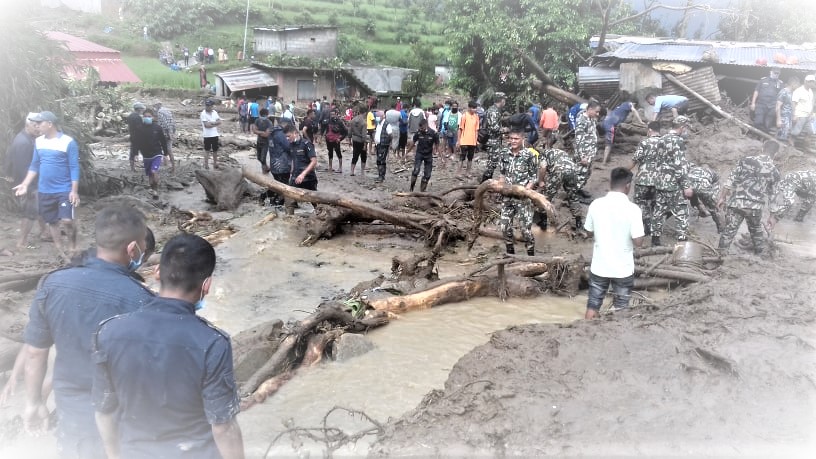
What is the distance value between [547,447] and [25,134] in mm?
7726

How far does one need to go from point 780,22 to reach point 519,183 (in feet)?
64.3

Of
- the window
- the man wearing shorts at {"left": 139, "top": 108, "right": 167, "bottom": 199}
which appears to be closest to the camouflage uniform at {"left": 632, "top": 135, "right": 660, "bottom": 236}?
the man wearing shorts at {"left": 139, "top": 108, "right": 167, "bottom": 199}

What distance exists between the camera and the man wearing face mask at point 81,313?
8.14 ft

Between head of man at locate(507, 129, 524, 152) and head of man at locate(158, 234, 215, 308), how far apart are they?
5625mm

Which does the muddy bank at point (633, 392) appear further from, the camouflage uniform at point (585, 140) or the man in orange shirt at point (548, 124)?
the man in orange shirt at point (548, 124)

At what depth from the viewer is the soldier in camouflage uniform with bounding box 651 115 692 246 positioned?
25.2ft

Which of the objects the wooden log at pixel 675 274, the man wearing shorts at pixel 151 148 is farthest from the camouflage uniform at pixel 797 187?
the man wearing shorts at pixel 151 148

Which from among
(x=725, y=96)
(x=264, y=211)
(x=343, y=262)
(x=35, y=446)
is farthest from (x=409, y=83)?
(x=35, y=446)

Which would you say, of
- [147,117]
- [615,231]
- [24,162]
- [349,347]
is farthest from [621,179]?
[147,117]

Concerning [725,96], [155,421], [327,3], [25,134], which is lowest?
[155,421]

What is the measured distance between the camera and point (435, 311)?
19.6ft

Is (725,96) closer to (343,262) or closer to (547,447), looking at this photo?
(343,262)

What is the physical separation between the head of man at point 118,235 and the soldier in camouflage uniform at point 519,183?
5.33 metres

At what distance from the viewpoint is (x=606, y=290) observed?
5.29m
